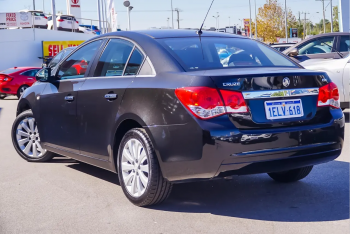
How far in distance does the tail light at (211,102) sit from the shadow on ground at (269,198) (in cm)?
94

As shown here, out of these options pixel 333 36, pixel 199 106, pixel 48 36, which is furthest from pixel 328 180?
pixel 48 36

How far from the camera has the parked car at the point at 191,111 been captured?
4137mm

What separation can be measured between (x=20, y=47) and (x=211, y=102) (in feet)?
120

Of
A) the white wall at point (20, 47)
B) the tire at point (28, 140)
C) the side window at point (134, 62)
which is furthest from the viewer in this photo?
the white wall at point (20, 47)

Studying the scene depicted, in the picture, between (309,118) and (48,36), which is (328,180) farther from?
(48,36)

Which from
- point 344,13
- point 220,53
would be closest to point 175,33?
point 220,53

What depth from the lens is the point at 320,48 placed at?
11688mm

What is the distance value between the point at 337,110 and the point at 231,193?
4.25 ft

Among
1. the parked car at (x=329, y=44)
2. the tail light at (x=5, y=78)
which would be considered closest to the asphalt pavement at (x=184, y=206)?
the parked car at (x=329, y=44)

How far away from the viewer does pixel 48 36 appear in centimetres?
4091

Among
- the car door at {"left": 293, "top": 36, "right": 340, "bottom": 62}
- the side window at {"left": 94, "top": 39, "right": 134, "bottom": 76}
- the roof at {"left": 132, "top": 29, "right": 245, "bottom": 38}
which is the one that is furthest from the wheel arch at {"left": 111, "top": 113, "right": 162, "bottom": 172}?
the car door at {"left": 293, "top": 36, "right": 340, "bottom": 62}

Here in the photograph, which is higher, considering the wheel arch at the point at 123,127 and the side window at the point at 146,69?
the side window at the point at 146,69

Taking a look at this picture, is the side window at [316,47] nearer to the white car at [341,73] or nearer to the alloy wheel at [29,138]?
the white car at [341,73]

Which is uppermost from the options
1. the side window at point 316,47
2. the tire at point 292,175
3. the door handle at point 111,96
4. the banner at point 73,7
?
the banner at point 73,7
